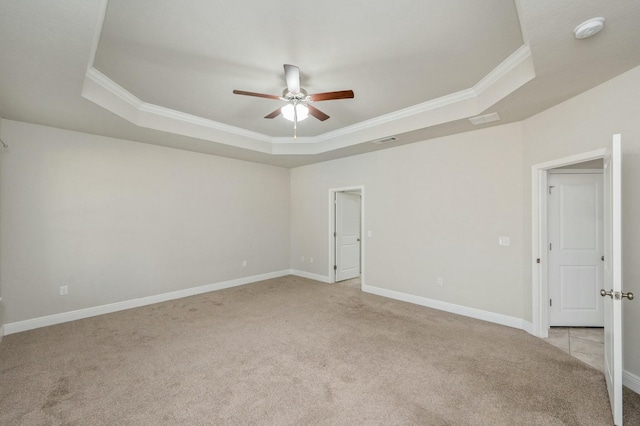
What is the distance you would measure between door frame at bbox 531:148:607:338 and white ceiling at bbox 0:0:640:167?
2.78ft

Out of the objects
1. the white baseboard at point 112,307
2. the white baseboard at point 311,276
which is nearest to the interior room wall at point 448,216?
the white baseboard at point 311,276

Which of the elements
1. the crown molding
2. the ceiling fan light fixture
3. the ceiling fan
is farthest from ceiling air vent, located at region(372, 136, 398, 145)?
the ceiling fan light fixture

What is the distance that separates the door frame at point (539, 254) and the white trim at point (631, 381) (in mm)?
913

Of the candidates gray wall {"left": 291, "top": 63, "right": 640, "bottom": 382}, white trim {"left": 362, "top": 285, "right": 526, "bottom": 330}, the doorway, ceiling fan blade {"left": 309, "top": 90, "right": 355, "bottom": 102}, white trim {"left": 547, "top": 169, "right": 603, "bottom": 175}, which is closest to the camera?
gray wall {"left": 291, "top": 63, "right": 640, "bottom": 382}

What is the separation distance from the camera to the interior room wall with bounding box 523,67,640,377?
2275 mm

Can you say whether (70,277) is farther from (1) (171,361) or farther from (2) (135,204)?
(1) (171,361)

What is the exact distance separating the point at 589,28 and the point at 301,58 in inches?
83.8

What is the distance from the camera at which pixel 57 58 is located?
2127 millimetres

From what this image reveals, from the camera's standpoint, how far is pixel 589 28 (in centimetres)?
177

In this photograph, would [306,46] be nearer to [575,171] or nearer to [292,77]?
[292,77]

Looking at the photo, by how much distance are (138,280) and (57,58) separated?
11.3 feet

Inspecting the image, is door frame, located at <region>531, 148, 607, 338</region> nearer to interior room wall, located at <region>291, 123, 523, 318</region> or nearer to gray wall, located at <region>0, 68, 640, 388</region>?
gray wall, located at <region>0, 68, 640, 388</region>

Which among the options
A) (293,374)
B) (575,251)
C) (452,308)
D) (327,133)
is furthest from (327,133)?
(575,251)

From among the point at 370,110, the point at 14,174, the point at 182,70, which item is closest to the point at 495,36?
the point at 370,110
